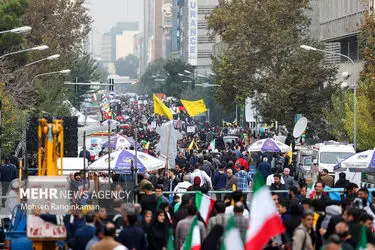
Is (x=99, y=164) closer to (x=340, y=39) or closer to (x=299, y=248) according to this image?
(x=299, y=248)

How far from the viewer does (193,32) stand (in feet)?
612

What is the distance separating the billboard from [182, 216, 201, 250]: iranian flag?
165099mm

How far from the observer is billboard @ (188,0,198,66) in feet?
610

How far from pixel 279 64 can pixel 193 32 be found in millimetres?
118799

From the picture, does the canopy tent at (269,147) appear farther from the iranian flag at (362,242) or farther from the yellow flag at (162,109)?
the iranian flag at (362,242)

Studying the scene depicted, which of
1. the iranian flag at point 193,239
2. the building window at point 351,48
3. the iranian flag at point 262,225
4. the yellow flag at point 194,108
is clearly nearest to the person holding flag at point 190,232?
the iranian flag at point 193,239

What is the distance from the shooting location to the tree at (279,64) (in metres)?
66.8

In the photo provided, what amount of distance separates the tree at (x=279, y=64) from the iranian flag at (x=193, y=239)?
46.4 meters

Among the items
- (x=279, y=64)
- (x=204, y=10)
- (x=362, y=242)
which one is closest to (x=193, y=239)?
(x=362, y=242)

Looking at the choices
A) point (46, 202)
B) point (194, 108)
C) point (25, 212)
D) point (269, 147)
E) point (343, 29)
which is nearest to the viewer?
point (46, 202)

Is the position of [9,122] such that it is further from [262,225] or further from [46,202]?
[262,225]

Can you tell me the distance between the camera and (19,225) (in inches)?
942

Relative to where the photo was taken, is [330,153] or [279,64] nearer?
[330,153]

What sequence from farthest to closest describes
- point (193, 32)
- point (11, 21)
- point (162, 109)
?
point (193, 32), point (11, 21), point (162, 109)
